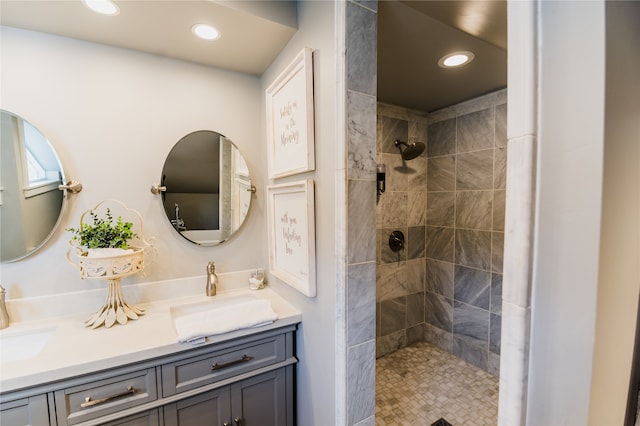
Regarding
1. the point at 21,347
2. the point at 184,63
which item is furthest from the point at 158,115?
the point at 21,347

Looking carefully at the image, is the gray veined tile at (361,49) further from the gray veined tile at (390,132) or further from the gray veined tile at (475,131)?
the gray veined tile at (475,131)

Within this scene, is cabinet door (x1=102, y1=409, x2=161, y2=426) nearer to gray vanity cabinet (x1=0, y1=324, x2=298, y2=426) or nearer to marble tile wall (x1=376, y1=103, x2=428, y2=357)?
gray vanity cabinet (x1=0, y1=324, x2=298, y2=426)

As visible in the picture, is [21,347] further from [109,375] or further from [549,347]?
[549,347]

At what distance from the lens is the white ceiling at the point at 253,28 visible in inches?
43.2

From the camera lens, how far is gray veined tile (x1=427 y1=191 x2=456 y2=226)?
7.48 ft

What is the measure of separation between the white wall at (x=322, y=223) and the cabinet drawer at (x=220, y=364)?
17cm

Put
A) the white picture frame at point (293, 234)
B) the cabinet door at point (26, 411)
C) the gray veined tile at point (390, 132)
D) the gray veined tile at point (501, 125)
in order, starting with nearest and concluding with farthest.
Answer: the cabinet door at point (26, 411), the white picture frame at point (293, 234), the gray veined tile at point (501, 125), the gray veined tile at point (390, 132)

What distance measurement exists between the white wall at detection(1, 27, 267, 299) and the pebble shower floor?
54.4 inches

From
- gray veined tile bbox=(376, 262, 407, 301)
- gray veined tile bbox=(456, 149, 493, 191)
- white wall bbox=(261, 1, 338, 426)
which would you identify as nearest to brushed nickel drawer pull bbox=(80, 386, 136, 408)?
white wall bbox=(261, 1, 338, 426)

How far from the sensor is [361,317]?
3.43 ft

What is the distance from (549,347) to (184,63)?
199 cm

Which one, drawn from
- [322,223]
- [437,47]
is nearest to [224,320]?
[322,223]

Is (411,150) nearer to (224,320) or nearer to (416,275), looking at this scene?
(416,275)

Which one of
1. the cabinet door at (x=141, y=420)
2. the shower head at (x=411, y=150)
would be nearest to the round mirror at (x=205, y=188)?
the cabinet door at (x=141, y=420)
